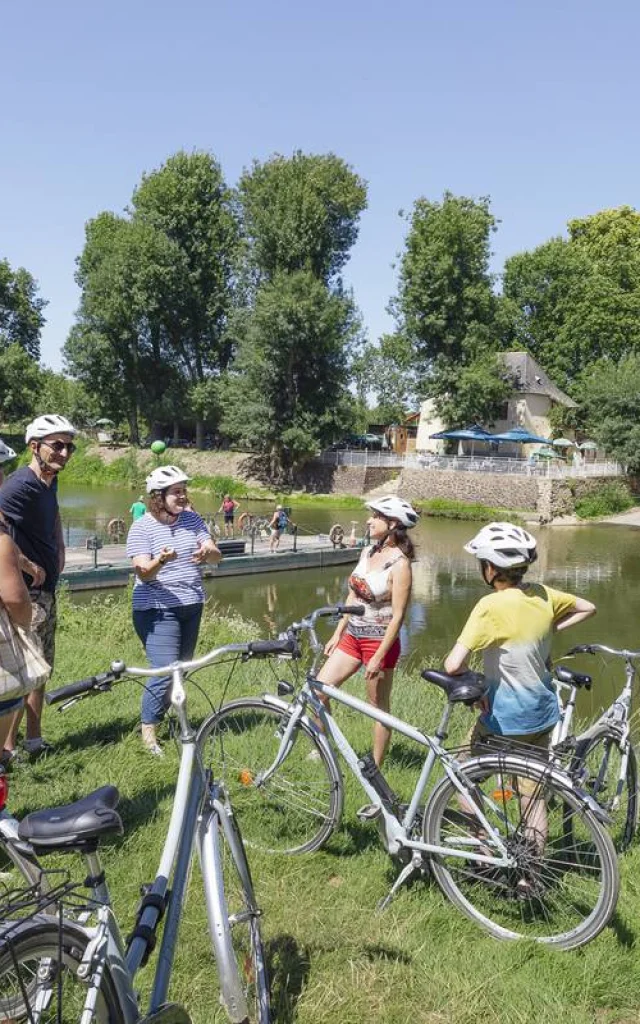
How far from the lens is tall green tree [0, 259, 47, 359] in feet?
191

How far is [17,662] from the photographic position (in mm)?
3051

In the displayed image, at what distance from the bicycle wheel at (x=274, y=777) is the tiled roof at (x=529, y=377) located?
1777 inches

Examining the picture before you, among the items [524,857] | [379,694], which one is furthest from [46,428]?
[524,857]

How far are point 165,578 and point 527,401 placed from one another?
148 feet

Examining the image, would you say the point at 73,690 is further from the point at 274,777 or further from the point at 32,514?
the point at 32,514

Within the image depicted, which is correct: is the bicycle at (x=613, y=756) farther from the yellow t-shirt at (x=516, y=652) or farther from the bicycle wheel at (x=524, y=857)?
the bicycle wheel at (x=524, y=857)

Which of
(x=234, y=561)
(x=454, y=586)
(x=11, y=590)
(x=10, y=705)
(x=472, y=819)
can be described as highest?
(x=11, y=590)

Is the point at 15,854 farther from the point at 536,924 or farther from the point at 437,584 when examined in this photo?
the point at 437,584

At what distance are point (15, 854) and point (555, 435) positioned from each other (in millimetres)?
48539

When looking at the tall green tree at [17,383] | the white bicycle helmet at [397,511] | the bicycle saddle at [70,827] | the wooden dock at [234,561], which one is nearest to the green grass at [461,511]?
the wooden dock at [234,561]

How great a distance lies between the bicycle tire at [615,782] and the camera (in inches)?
152

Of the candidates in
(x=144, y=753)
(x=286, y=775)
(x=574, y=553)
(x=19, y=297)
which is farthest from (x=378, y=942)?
(x=19, y=297)

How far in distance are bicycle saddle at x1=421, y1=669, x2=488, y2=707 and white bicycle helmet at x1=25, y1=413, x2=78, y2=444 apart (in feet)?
8.20

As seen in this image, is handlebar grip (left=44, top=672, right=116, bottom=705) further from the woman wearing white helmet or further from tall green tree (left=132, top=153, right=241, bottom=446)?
tall green tree (left=132, top=153, right=241, bottom=446)
